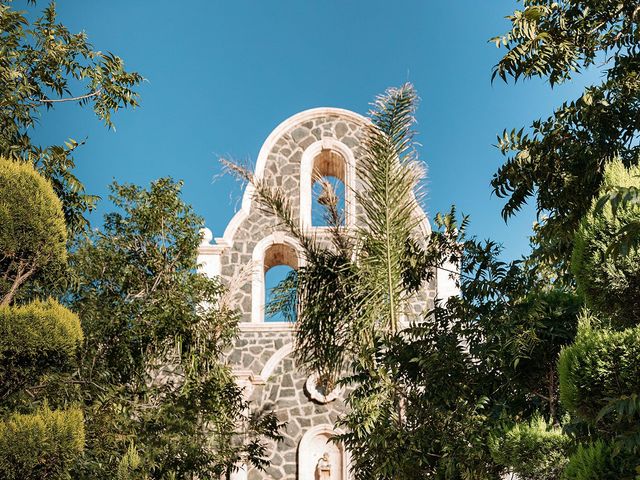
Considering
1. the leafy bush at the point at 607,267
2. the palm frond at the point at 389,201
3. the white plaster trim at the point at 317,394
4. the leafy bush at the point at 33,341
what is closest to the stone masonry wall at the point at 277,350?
the white plaster trim at the point at 317,394

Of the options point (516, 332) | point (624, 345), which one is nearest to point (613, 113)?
point (516, 332)

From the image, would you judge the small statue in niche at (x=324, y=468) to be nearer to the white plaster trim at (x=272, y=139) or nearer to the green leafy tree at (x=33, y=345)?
the white plaster trim at (x=272, y=139)

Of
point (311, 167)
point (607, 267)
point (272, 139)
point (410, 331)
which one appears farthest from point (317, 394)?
point (607, 267)

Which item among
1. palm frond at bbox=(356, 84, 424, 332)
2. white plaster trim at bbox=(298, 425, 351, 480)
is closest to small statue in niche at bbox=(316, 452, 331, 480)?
white plaster trim at bbox=(298, 425, 351, 480)

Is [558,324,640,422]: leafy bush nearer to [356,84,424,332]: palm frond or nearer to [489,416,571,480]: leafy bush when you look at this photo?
[489,416,571,480]: leafy bush

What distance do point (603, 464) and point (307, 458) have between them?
8492mm

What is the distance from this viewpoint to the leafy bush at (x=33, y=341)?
616 centimetres

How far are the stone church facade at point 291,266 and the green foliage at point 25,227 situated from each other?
16.7 feet

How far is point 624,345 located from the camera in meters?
4.64

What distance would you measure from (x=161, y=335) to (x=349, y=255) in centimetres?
255

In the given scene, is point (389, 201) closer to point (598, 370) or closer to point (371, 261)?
point (371, 261)

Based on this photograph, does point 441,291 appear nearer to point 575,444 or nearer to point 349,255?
point 349,255

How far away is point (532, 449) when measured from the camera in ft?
21.5

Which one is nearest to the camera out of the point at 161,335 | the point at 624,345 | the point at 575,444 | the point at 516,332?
the point at 624,345
